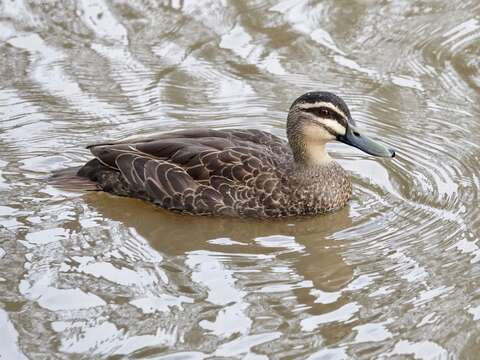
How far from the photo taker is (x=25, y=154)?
9.98 m

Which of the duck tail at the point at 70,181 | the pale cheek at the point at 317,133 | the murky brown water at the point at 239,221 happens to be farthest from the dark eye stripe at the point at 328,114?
the duck tail at the point at 70,181

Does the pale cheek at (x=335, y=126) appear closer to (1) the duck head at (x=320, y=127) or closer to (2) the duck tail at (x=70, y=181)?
Result: (1) the duck head at (x=320, y=127)

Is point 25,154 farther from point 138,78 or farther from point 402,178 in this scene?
point 402,178

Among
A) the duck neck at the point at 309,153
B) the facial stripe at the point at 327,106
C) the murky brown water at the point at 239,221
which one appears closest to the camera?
the murky brown water at the point at 239,221

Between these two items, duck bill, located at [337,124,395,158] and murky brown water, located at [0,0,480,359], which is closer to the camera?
murky brown water, located at [0,0,480,359]

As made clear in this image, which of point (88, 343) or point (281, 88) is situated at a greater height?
point (281, 88)

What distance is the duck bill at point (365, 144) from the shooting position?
9102 millimetres

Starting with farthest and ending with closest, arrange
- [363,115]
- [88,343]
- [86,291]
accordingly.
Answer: [363,115] < [86,291] < [88,343]

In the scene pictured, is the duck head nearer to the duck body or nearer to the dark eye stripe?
the dark eye stripe

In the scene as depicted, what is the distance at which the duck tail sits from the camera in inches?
372

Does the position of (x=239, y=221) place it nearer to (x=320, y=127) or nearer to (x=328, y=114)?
(x=320, y=127)

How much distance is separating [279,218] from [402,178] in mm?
1241

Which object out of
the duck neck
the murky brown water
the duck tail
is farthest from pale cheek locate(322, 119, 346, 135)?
the duck tail

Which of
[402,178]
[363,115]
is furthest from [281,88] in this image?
[402,178]
